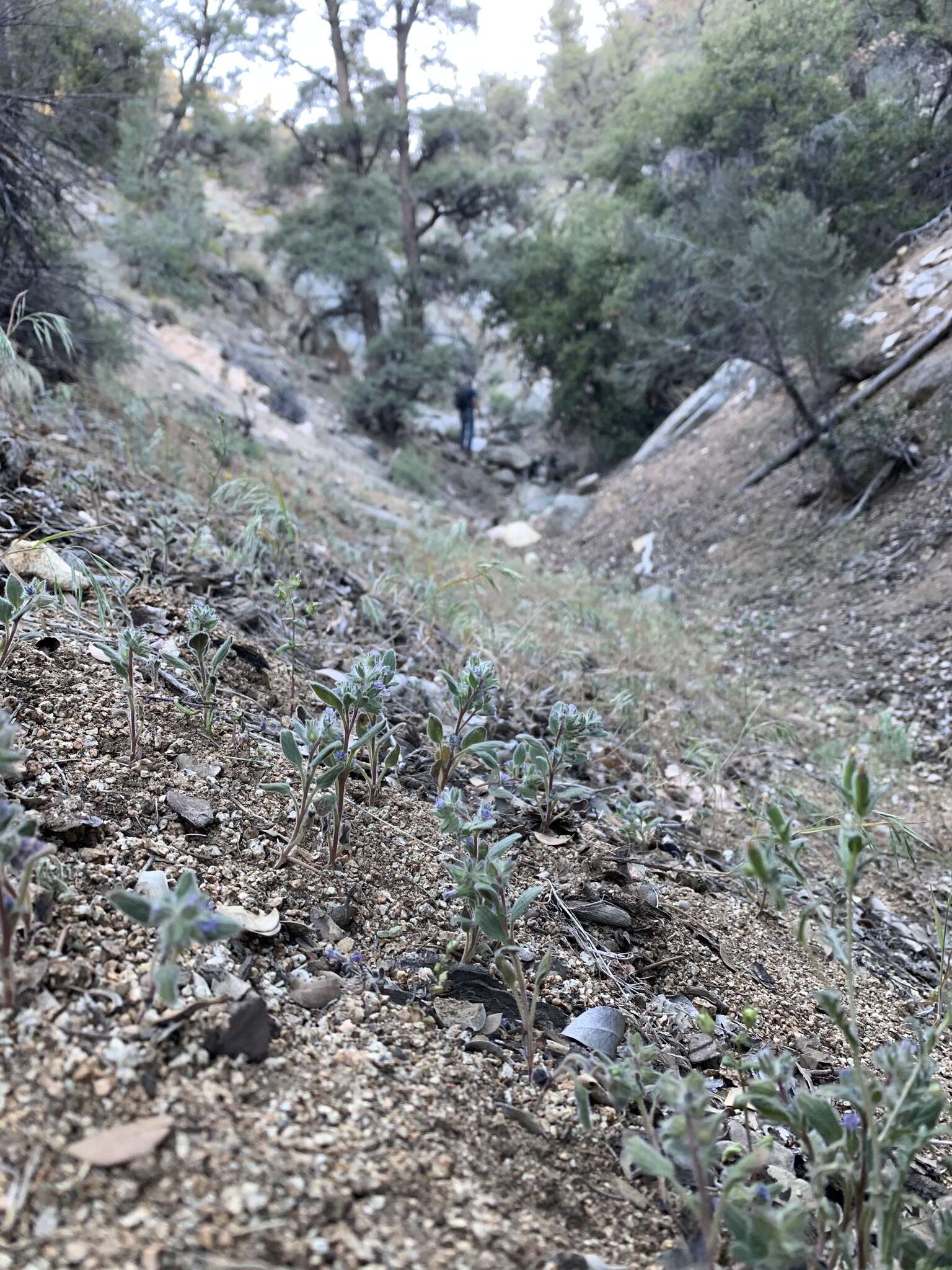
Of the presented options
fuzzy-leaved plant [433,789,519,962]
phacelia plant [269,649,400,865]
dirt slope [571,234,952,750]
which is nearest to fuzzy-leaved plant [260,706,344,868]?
phacelia plant [269,649,400,865]

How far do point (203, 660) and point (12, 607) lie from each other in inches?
14.3

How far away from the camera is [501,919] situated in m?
1.09

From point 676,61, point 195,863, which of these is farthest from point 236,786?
point 676,61

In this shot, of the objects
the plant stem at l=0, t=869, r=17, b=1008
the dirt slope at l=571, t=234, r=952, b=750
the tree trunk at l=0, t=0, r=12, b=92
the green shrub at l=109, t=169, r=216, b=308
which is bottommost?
the dirt slope at l=571, t=234, r=952, b=750

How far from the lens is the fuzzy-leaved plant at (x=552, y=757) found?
5.24ft

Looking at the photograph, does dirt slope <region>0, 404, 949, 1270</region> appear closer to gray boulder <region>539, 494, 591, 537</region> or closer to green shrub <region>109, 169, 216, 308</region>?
gray boulder <region>539, 494, 591, 537</region>

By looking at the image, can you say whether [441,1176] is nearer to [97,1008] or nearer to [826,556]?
[97,1008]

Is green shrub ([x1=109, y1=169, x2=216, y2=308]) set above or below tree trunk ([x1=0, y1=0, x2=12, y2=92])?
above

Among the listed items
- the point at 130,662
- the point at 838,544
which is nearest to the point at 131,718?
the point at 130,662

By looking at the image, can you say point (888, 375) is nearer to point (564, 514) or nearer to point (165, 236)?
point (564, 514)

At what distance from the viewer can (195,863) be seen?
117 centimetres

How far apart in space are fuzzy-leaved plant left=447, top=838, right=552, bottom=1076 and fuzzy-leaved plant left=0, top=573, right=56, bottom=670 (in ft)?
2.73

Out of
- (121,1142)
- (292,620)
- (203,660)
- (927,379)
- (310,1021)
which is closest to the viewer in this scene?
(121,1142)

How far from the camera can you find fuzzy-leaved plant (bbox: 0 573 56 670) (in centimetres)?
131
